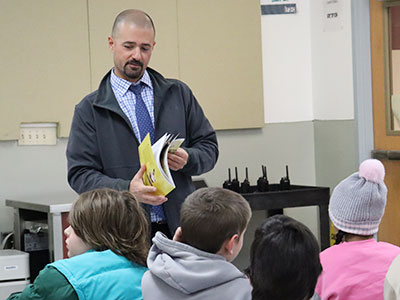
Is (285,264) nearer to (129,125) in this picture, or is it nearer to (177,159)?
(177,159)

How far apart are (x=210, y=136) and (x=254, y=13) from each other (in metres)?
2.25

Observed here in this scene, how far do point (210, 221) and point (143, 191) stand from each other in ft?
2.08

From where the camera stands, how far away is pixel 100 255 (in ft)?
7.22

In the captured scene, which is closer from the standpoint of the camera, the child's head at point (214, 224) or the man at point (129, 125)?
the child's head at point (214, 224)

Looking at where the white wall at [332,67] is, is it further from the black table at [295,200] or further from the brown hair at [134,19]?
the brown hair at [134,19]

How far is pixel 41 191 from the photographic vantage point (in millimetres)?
4609

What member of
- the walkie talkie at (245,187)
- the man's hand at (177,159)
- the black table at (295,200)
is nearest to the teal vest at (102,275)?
the man's hand at (177,159)

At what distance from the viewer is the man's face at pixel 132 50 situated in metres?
2.89

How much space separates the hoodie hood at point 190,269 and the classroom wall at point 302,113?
298 cm

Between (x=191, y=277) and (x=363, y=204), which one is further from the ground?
(x=363, y=204)

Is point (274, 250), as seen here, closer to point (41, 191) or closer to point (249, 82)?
point (41, 191)

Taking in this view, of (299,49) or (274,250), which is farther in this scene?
(299,49)

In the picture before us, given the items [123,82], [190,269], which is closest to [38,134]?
[123,82]

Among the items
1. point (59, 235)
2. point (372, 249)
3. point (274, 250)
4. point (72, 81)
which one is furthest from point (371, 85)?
point (274, 250)
